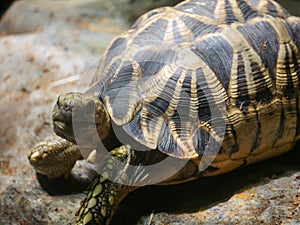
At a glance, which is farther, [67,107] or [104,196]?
[104,196]

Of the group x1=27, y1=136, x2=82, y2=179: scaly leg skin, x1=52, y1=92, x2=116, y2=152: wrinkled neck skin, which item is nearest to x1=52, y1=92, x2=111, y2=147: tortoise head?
x1=52, y1=92, x2=116, y2=152: wrinkled neck skin

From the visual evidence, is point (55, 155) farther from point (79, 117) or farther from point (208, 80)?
point (208, 80)

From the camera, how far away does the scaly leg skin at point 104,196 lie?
250cm

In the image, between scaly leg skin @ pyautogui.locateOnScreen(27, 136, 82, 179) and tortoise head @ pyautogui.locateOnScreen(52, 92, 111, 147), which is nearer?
tortoise head @ pyautogui.locateOnScreen(52, 92, 111, 147)

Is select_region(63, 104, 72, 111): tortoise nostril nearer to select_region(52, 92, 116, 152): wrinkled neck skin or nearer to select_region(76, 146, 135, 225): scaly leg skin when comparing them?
select_region(52, 92, 116, 152): wrinkled neck skin

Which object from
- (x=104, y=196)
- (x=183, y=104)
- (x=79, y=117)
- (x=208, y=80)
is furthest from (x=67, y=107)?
(x=208, y=80)

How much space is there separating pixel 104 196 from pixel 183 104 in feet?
2.32

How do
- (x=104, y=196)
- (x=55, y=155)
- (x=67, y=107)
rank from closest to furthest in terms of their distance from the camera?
(x=67, y=107) → (x=104, y=196) → (x=55, y=155)

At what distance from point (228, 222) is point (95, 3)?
4.47m

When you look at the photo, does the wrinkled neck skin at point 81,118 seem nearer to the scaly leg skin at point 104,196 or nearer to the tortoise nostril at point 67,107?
the tortoise nostril at point 67,107

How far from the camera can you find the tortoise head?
2.43 metres

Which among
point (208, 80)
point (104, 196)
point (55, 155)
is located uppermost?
point (208, 80)

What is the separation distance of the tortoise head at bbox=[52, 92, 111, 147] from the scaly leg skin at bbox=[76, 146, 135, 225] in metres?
0.18

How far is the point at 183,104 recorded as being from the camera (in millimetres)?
2662
